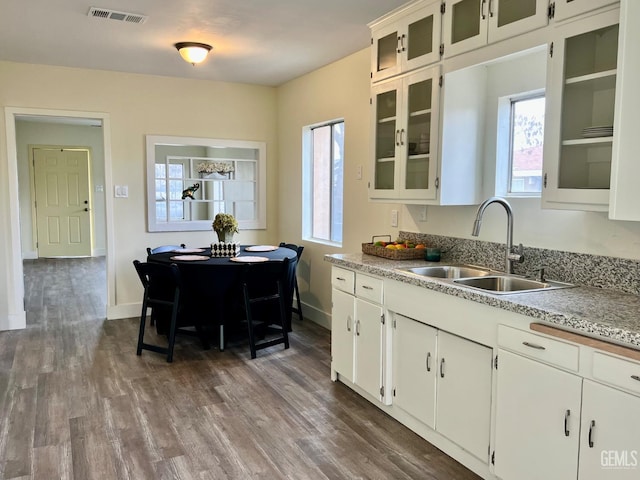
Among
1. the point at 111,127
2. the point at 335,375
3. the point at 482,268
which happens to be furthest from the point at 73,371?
the point at 482,268

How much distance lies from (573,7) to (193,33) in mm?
2673

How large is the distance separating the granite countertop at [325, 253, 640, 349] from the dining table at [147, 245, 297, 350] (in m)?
1.78

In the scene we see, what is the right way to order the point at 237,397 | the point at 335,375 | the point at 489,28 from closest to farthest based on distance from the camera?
1. the point at 489,28
2. the point at 237,397
3. the point at 335,375

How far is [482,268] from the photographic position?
293cm

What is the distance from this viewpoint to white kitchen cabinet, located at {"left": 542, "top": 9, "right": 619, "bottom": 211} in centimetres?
204

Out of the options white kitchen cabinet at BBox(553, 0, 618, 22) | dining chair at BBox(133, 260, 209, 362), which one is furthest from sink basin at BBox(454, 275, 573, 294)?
dining chair at BBox(133, 260, 209, 362)

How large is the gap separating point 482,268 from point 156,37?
2937 mm

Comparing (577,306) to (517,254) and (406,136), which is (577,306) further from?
(406,136)

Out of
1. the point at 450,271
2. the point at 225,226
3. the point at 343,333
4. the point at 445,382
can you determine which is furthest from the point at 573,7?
the point at 225,226

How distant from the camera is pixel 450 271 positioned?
3.02m

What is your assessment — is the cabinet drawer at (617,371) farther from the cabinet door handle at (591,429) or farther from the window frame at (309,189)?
the window frame at (309,189)

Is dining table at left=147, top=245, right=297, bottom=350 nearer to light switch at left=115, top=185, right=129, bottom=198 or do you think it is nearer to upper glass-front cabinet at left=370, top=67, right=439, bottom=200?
light switch at left=115, top=185, right=129, bottom=198

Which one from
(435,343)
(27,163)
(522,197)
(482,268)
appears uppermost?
(27,163)

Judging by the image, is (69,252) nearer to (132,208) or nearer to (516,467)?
(132,208)
